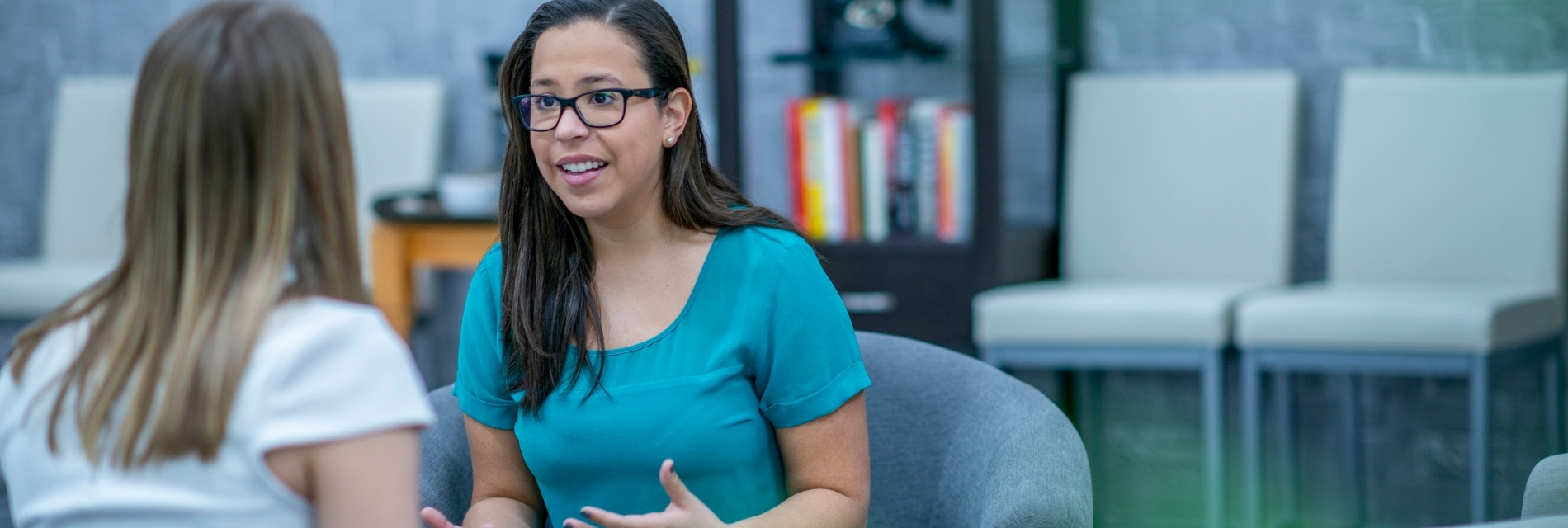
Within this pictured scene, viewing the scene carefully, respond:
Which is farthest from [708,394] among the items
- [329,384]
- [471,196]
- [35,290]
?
[35,290]

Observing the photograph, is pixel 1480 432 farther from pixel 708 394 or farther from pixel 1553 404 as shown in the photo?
pixel 708 394

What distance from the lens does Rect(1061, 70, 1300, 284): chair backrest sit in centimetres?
294

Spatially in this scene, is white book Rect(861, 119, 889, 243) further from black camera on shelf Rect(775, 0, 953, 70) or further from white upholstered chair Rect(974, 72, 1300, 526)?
white upholstered chair Rect(974, 72, 1300, 526)

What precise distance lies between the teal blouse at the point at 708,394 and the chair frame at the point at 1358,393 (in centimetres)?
157

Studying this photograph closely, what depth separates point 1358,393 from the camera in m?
2.92

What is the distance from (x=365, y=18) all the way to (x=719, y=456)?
287cm

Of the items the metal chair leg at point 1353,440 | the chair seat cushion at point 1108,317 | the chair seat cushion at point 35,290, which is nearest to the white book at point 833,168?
the chair seat cushion at point 1108,317

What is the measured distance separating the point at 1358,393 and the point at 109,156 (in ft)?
10.5

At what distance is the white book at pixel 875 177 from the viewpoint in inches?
116

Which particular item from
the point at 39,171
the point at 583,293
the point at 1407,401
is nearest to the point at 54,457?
the point at 583,293

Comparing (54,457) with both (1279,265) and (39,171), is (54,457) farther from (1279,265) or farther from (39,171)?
(39,171)

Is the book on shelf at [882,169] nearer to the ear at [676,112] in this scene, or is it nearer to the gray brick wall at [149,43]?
the gray brick wall at [149,43]

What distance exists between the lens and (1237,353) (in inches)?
120

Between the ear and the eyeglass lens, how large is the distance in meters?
0.07
